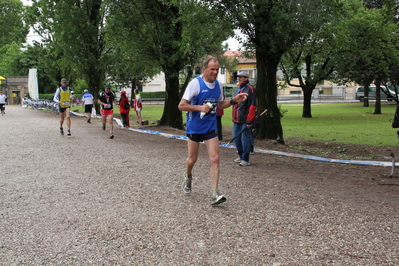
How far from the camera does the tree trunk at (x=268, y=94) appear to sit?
1369 cm

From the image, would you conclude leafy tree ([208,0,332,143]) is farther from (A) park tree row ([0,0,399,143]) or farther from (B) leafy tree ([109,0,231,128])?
(B) leafy tree ([109,0,231,128])

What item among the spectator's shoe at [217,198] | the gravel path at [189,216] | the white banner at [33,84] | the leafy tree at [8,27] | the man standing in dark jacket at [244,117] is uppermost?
the leafy tree at [8,27]

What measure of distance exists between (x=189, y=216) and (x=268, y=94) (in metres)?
9.27

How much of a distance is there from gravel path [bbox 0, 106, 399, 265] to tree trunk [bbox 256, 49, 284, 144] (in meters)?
5.03

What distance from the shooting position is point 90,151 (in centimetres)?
1101

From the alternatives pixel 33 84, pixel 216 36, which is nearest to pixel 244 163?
pixel 216 36

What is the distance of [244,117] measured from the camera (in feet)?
30.1

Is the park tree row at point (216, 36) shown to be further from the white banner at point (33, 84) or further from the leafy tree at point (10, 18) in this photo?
the leafy tree at point (10, 18)

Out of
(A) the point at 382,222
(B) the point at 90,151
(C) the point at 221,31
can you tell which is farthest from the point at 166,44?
(A) the point at 382,222

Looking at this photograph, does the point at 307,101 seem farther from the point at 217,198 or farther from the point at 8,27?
the point at 8,27

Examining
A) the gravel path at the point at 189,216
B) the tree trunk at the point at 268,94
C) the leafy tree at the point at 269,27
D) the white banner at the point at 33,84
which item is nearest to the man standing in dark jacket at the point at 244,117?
the gravel path at the point at 189,216

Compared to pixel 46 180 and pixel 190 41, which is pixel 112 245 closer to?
pixel 46 180

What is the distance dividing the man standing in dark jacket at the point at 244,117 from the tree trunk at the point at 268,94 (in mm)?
4547

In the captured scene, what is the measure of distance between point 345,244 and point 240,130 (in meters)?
5.15
